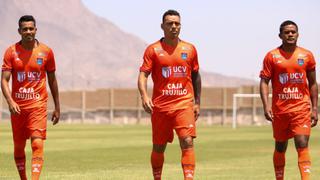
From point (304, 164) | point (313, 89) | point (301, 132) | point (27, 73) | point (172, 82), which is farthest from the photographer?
point (313, 89)

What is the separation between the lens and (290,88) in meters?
14.8

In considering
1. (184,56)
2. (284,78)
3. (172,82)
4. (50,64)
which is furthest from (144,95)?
(284,78)

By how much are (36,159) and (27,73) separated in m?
1.23

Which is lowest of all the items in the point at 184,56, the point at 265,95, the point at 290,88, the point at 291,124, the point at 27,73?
the point at 291,124

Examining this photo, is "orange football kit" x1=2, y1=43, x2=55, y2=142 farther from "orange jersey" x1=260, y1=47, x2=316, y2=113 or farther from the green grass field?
"orange jersey" x1=260, y1=47, x2=316, y2=113

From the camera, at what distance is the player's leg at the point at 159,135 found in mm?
14516

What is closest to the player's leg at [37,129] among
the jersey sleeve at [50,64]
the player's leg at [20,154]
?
the player's leg at [20,154]

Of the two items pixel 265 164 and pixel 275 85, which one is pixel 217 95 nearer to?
pixel 265 164

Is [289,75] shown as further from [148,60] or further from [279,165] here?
[148,60]

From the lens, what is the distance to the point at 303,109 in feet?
49.1

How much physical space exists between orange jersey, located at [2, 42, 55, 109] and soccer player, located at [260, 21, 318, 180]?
10.4 feet

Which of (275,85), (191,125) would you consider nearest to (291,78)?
(275,85)

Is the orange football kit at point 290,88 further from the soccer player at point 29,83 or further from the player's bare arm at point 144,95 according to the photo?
the soccer player at point 29,83

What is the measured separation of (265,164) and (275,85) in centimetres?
713
